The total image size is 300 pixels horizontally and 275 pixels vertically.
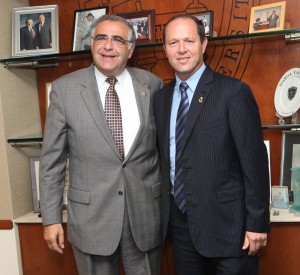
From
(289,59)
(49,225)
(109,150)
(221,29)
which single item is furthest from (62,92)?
(289,59)

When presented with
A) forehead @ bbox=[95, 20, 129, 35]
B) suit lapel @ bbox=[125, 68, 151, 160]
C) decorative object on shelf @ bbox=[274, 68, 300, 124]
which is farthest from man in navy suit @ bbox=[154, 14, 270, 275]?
decorative object on shelf @ bbox=[274, 68, 300, 124]

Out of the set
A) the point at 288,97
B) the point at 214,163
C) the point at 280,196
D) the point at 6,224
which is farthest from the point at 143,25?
the point at 6,224

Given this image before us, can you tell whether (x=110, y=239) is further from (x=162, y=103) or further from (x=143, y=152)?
(x=162, y=103)

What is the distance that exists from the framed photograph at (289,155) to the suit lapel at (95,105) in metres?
0.91

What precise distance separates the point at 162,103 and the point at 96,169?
399mm

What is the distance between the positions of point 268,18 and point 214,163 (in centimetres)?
84

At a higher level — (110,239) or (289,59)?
(289,59)

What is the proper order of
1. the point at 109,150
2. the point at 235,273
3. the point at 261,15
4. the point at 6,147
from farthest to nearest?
the point at 6,147 → the point at 261,15 → the point at 109,150 → the point at 235,273

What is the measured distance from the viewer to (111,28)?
5.42 ft

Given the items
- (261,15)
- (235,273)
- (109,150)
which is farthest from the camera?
(261,15)

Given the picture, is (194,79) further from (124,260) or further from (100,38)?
(124,260)

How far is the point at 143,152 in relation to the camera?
1625mm

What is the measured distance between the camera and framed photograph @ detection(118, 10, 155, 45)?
78.7 inches

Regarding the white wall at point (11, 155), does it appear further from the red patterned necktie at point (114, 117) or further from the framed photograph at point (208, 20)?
the framed photograph at point (208, 20)
